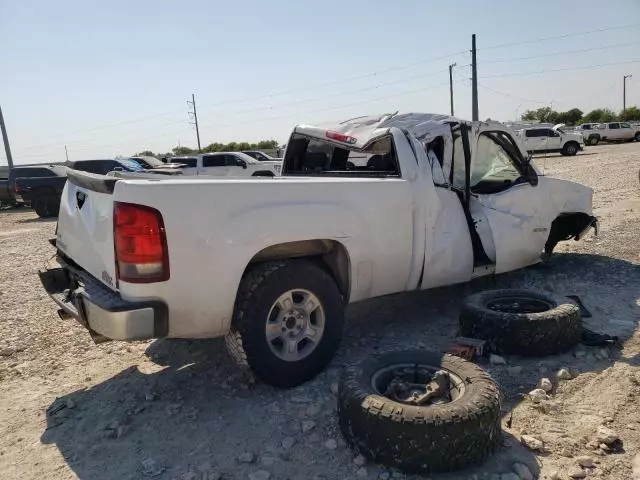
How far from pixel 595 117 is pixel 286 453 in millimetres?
83657

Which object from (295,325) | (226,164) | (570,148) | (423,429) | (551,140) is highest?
(226,164)

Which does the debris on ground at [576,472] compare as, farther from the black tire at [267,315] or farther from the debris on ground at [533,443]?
the black tire at [267,315]

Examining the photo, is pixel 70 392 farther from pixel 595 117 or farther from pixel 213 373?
pixel 595 117

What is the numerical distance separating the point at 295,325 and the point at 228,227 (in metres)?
0.89

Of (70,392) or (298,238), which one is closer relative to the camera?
(298,238)

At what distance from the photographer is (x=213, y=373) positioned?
12.8ft

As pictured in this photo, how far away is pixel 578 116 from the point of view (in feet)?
251

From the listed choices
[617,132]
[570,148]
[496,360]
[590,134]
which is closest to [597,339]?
[496,360]

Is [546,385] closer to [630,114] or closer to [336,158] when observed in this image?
[336,158]

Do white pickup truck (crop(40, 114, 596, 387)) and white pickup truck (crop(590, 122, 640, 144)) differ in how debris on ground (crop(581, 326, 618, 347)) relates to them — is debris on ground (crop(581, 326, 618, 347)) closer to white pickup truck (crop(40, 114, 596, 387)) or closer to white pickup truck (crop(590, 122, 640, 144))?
white pickup truck (crop(40, 114, 596, 387))

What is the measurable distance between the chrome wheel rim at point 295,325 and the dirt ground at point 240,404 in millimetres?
266

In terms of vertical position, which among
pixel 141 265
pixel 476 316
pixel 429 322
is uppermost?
pixel 141 265

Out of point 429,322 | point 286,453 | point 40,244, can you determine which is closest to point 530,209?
point 429,322

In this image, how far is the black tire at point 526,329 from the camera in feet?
12.5
